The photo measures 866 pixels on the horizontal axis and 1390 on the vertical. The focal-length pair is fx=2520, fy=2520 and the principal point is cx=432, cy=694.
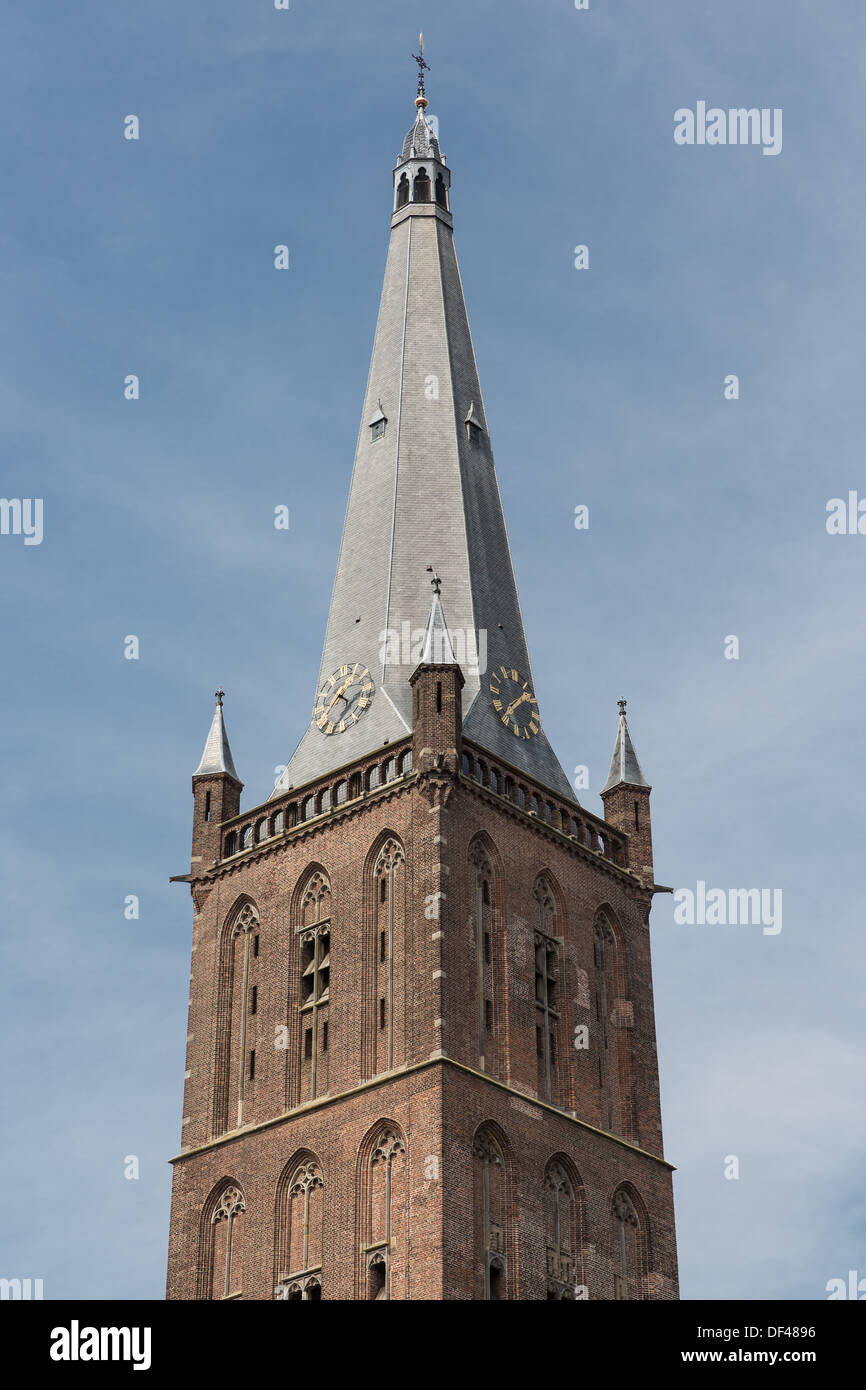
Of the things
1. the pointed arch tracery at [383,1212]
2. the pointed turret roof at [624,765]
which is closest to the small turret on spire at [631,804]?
the pointed turret roof at [624,765]

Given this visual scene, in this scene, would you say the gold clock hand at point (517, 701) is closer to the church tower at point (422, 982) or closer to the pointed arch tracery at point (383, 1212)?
the church tower at point (422, 982)

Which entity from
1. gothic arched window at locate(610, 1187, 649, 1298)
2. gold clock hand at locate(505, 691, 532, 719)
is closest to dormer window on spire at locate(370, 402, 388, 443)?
gold clock hand at locate(505, 691, 532, 719)

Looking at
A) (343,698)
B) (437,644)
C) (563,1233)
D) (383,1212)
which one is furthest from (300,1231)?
(437,644)

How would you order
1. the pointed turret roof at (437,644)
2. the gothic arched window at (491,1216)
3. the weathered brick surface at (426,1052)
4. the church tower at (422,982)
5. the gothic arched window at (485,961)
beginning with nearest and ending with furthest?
1. the gothic arched window at (491,1216)
2. the weathered brick surface at (426,1052)
3. the church tower at (422,982)
4. the gothic arched window at (485,961)
5. the pointed turret roof at (437,644)

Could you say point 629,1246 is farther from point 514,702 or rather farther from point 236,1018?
point 514,702

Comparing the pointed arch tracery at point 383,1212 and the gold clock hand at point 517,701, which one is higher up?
the gold clock hand at point 517,701

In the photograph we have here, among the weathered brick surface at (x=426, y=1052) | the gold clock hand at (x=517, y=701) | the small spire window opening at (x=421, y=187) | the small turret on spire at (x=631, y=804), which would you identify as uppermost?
the small spire window opening at (x=421, y=187)

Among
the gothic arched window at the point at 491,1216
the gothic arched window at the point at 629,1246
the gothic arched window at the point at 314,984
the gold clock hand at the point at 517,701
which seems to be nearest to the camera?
the gothic arched window at the point at 491,1216

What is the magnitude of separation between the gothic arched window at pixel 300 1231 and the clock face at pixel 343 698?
14409mm

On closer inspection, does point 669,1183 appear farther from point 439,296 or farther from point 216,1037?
point 439,296

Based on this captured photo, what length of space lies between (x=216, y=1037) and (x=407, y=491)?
19.5 meters

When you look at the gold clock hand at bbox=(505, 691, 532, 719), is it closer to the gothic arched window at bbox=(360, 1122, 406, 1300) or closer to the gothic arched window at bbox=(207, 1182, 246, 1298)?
the gothic arched window at bbox=(360, 1122, 406, 1300)

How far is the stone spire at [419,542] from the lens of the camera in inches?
3029

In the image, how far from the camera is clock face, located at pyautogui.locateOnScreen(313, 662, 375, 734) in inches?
3024
